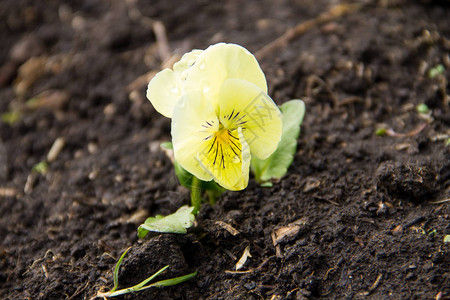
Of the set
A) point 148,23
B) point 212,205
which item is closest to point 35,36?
point 148,23

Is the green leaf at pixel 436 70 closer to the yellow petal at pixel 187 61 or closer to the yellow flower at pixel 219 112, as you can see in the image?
the yellow flower at pixel 219 112

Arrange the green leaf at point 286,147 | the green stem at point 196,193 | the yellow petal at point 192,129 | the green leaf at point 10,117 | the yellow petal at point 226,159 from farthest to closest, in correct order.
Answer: the green leaf at point 10,117
the green leaf at point 286,147
the green stem at point 196,193
the yellow petal at point 226,159
the yellow petal at point 192,129

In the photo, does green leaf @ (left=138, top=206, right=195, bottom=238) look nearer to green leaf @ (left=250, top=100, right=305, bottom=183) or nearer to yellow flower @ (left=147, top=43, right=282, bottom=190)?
yellow flower @ (left=147, top=43, right=282, bottom=190)

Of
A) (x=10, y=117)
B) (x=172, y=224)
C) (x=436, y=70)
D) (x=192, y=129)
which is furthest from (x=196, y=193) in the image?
(x=10, y=117)

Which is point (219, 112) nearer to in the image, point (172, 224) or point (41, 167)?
point (172, 224)

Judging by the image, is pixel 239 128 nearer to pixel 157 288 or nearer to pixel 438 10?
pixel 157 288

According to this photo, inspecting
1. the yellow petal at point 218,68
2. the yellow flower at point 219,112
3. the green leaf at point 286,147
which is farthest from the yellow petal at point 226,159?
the green leaf at point 286,147

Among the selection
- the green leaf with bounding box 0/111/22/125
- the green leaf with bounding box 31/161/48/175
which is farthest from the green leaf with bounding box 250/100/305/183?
the green leaf with bounding box 0/111/22/125
